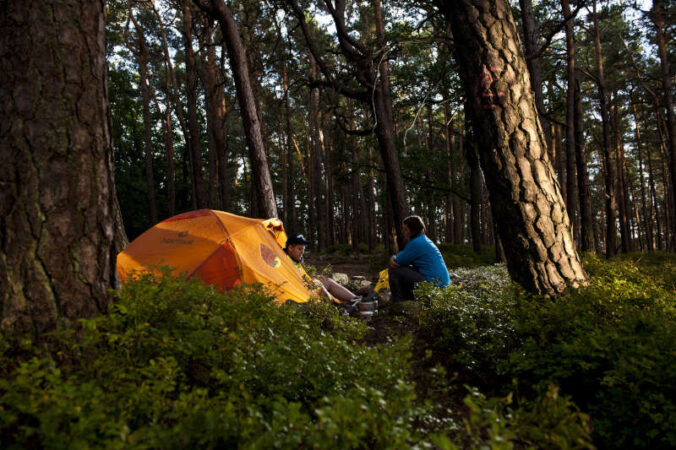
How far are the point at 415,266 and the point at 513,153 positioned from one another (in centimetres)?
295

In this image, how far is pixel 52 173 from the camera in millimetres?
2615

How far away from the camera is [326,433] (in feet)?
4.96

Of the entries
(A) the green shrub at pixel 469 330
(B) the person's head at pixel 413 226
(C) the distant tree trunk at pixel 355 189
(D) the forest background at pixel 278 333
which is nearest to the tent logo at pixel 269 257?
(D) the forest background at pixel 278 333

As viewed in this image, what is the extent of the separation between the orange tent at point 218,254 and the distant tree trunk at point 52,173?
2622mm

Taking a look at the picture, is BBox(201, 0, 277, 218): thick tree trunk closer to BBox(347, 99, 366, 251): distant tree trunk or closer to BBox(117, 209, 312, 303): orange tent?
BBox(117, 209, 312, 303): orange tent

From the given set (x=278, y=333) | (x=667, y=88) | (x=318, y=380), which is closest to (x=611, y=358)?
(x=318, y=380)

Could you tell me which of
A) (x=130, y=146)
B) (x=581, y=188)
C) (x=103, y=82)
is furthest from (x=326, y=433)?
(x=130, y=146)

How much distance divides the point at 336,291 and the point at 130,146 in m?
28.0

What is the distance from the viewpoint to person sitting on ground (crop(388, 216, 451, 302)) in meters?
6.24

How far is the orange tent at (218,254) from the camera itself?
5.47 metres

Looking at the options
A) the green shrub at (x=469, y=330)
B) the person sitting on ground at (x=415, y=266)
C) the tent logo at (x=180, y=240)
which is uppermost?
the tent logo at (x=180, y=240)

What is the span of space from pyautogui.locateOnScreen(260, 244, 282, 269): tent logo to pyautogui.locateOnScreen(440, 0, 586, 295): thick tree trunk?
3329 millimetres

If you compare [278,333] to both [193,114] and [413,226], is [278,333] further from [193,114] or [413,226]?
[193,114]

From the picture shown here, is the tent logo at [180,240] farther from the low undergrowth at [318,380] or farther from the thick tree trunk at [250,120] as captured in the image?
the thick tree trunk at [250,120]
